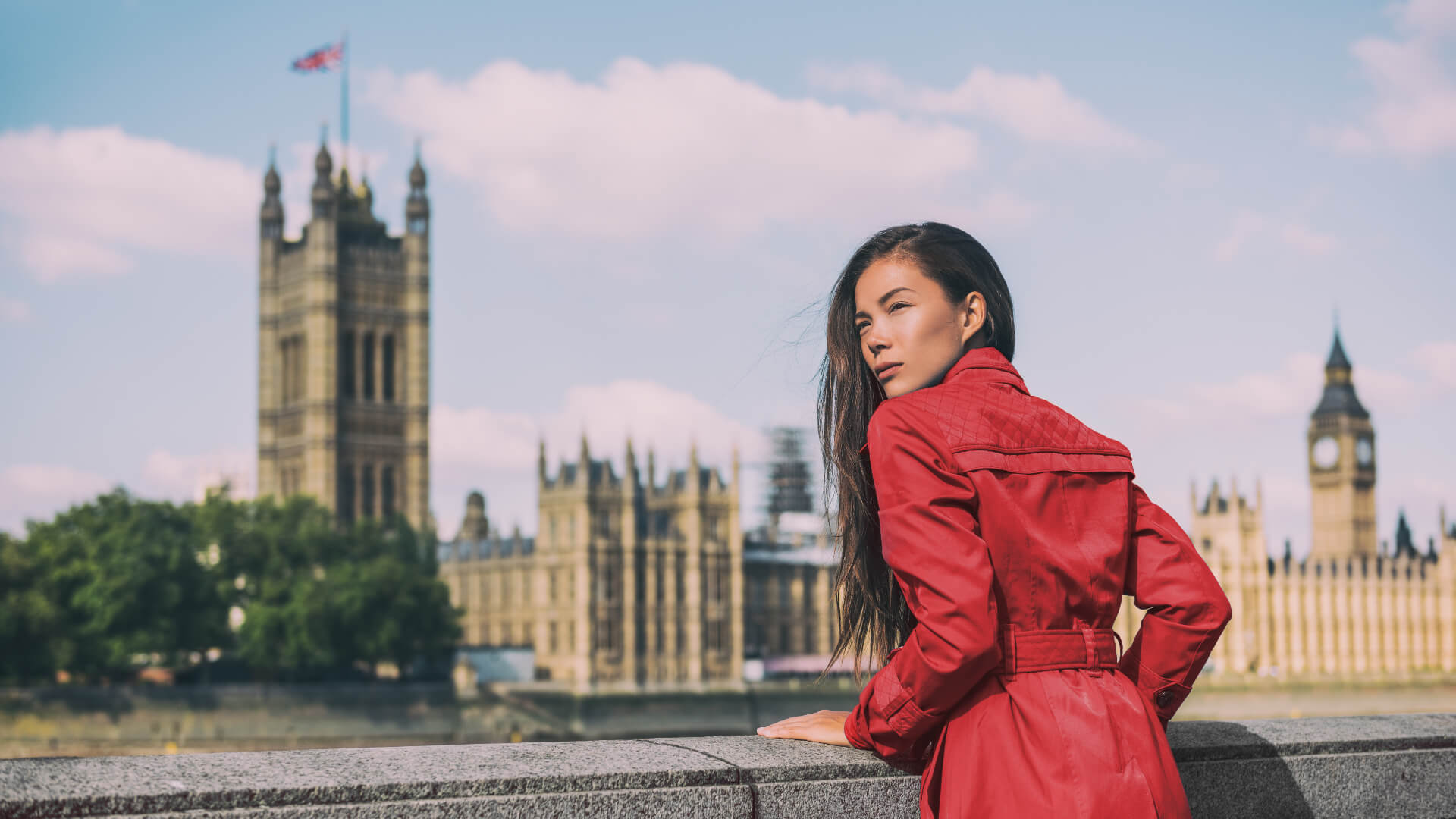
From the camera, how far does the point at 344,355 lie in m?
73.0

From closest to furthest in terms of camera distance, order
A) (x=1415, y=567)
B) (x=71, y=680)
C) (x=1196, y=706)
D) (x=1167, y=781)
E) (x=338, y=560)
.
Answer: (x=1167, y=781) < (x=71, y=680) < (x=338, y=560) < (x=1196, y=706) < (x=1415, y=567)

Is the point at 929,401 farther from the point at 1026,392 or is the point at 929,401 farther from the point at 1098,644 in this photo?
the point at 1098,644

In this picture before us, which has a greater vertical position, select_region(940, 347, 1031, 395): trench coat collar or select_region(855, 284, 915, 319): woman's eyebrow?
select_region(855, 284, 915, 319): woman's eyebrow

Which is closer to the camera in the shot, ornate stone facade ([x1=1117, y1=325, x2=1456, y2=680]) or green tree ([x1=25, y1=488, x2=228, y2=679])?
green tree ([x1=25, y1=488, x2=228, y2=679])

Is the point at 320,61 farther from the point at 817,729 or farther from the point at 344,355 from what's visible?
the point at 817,729

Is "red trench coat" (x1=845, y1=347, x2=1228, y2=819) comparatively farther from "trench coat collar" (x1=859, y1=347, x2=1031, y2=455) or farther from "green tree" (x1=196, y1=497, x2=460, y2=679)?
"green tree" (x1=196, y1=497, x2=460, y2=679)

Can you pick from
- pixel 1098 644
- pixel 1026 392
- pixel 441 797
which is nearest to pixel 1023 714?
pixel 1098 644

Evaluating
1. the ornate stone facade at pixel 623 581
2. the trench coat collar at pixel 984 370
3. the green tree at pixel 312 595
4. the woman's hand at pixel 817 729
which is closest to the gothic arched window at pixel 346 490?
the ornate stone facade at pixel 623 581

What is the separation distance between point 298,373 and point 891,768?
73.5m

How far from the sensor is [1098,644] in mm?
2412

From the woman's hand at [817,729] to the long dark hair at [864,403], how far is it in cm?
12

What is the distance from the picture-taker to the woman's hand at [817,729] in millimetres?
2951

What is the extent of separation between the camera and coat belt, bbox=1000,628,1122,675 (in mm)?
2361

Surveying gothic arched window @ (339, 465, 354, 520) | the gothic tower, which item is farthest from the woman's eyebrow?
gothic arched window @ (339, 465, 354, 520)
